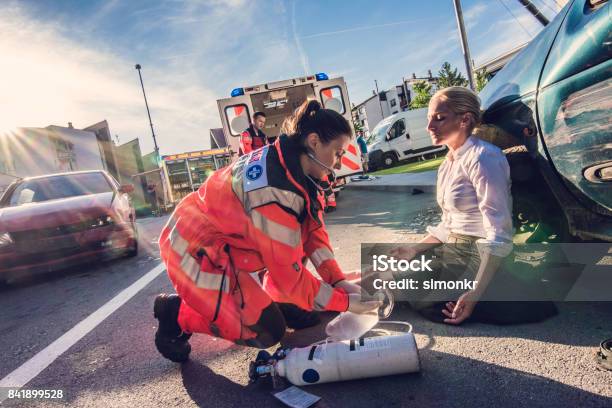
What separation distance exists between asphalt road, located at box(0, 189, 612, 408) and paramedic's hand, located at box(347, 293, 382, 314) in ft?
1.05

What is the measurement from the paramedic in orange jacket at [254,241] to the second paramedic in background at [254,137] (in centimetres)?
470

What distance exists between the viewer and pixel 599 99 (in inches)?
56.1

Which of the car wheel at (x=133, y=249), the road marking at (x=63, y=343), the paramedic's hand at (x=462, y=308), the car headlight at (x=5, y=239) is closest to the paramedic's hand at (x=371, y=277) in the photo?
the paramedic's hand at (x=462, y=308)

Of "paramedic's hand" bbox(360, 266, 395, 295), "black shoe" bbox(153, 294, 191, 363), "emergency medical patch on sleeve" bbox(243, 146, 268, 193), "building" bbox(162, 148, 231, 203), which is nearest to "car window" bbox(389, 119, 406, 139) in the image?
"building" bbox(162, 148, 231, 203)

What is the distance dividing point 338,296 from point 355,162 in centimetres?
564

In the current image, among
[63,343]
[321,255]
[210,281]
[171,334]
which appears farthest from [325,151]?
[63,343]

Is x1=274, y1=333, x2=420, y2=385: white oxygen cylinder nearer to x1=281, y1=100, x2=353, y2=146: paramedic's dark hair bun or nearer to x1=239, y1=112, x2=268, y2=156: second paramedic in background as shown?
x1=281, y1=100, x2=353, y2=146: paramedic's dark hair bun

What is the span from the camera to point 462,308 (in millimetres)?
1888

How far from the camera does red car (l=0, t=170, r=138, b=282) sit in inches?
162

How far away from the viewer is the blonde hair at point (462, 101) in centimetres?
195

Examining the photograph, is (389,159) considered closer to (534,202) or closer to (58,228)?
(58,228)

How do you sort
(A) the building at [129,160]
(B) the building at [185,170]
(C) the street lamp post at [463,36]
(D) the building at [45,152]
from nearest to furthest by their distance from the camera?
(C) the street lamp post at [463,36] → (B) the building at [185,170] → (D) the building at [45,152] → (A) the building at [129,160]

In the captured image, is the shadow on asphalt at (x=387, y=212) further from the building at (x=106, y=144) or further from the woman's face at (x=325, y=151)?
the building at (x=106, y=144)

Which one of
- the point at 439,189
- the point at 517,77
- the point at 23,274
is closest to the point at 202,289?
the point at 439,189
